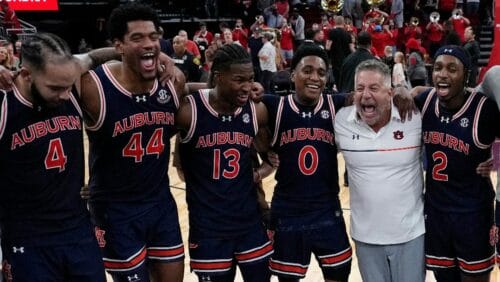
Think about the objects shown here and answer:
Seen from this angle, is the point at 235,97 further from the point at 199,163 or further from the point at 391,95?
the point at 391,95

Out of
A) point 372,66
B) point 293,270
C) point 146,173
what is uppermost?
point 372,66

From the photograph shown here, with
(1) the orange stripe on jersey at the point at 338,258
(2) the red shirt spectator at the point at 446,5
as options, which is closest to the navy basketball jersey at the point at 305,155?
(1) the orange stripe on jersey at the point at 338,258

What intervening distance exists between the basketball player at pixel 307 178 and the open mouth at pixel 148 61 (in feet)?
2.60

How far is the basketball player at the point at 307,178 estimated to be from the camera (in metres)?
3.53

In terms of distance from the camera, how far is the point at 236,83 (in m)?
3.35

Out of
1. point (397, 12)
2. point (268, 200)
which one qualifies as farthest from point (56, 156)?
point (397, 12)

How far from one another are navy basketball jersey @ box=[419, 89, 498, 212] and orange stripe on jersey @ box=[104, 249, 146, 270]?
164 centimetres

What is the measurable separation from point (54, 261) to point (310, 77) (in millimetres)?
1689

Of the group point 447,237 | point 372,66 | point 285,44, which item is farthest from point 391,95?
point 285,44

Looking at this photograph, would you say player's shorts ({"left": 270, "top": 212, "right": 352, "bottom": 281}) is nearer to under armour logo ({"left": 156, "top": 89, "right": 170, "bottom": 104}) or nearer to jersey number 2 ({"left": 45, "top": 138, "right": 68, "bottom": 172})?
under armour logo ({"left": 156, "top": 89, "right": 170, "bottom": 104})

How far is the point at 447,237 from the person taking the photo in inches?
134

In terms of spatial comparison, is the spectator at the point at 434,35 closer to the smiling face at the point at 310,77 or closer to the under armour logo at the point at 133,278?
the smiling face at the point at 310,77

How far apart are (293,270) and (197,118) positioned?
106cm

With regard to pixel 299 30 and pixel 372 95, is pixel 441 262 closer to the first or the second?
pixel 372 95
